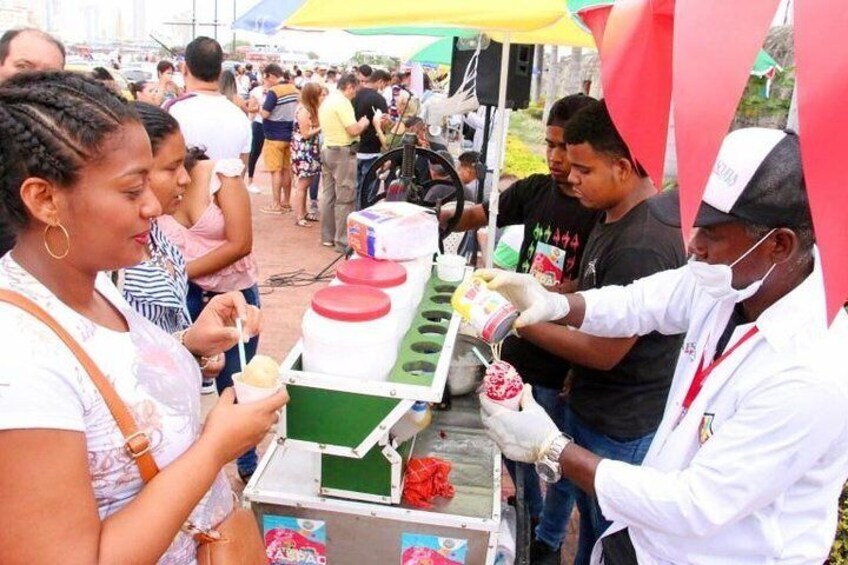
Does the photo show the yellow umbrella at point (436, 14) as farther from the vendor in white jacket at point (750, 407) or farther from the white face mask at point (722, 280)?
the white face mask at point (722, 280)

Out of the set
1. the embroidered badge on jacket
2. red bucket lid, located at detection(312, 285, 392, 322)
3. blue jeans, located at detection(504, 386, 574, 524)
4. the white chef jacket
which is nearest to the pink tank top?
red bucket lid, located at detection(312, 285, 392, 322)

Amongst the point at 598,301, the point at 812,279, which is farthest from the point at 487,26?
the point at 812,279

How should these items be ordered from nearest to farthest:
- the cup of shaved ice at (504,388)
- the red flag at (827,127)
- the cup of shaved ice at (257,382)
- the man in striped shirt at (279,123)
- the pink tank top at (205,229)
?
the red flag at (827,127)
the cup of shaved ice at (257,382)
the cup of shaved ice at (504,388)
the pink tank top at (205,229)
the man in striped shirt at (279,123)

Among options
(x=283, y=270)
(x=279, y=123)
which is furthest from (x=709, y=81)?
(x=279, y=123)

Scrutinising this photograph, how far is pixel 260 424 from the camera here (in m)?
1.37

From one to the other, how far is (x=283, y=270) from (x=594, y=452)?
5301 millimetres

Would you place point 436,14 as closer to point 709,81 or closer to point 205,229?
point 205,229

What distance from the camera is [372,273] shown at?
6.74ft

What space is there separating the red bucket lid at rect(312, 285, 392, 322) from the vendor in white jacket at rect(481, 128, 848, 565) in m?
0.69

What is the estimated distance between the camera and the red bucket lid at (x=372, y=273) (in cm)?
201

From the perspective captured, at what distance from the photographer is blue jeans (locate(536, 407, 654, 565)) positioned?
254 cm

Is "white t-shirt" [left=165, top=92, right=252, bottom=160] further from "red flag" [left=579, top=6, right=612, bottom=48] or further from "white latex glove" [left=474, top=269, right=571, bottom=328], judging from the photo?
"red flag" [left=579, top=6, right=612, bottom=48]

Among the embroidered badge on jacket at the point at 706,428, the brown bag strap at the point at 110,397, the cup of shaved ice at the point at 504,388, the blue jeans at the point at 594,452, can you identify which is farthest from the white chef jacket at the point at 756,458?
the brown bag strap at the point at 110,397

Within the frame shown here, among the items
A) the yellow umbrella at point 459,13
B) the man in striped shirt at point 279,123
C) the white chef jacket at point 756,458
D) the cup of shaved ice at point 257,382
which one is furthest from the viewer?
the man in striped shirt at point 279,123
